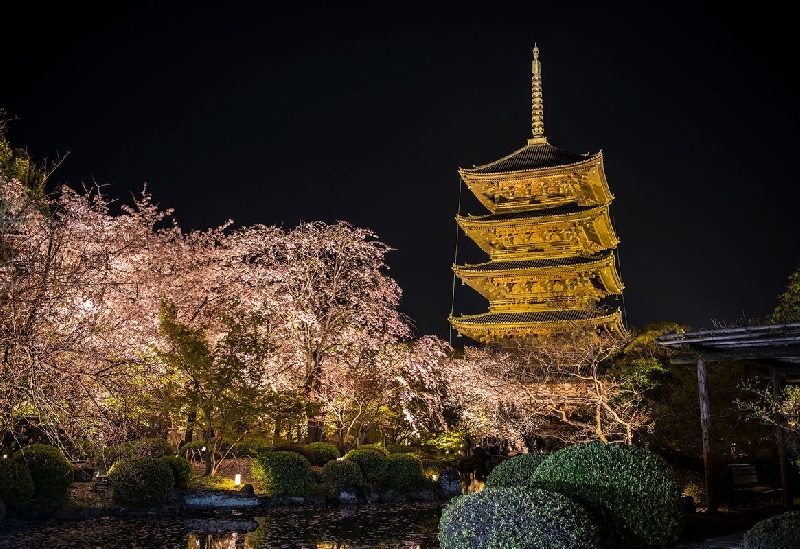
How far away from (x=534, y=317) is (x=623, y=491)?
22383 mm

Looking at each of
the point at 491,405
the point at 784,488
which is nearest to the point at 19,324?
the point at 784,488

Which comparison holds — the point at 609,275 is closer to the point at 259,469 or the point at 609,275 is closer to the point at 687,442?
the point at 687,442

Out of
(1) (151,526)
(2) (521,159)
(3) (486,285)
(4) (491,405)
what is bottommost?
(1) (151,526)

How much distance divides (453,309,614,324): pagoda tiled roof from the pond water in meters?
14.8

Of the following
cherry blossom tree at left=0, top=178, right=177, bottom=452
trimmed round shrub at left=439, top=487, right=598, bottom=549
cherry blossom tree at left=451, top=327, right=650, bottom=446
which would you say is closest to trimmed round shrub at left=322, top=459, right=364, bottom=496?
cherry blossom tree at left=451, top=327, right=650, bottom=446

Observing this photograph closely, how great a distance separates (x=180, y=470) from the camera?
17688 mm

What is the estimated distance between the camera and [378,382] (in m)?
25.8

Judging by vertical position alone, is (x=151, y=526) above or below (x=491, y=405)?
below

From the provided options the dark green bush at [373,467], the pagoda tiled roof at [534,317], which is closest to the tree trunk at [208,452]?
the dark green bush at [373,467]

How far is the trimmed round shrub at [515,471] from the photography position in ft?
38.4

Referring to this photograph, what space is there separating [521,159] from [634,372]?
1695cm

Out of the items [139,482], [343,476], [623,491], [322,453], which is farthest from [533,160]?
[623,491]

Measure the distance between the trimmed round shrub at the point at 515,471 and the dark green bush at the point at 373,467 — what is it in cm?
877

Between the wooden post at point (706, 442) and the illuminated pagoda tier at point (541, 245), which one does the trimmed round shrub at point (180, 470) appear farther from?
the illuminated pagoda tier at point (541, 245)
